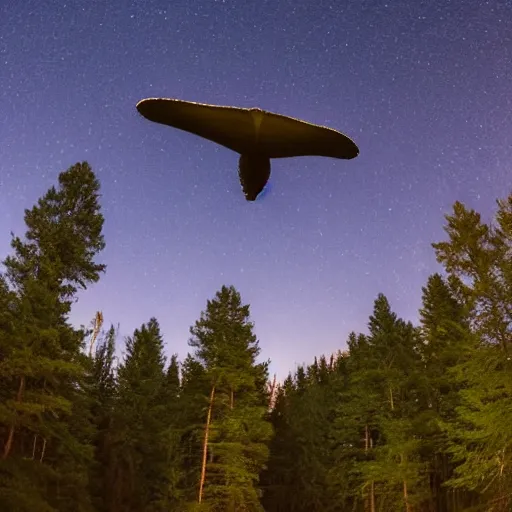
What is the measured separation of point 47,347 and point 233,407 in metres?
15.2

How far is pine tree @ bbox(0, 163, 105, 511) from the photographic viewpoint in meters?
15.8

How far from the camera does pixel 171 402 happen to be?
38.3 m

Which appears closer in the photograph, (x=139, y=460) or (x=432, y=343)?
(x=139, y=460)

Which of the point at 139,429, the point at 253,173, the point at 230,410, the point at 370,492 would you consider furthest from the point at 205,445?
the point at 253,173

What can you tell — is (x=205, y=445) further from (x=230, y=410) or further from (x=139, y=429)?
(x=139, y=429)

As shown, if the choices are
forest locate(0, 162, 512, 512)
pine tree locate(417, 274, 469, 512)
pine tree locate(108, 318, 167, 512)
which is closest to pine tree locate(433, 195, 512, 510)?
forest locate(0, 162, 512, 512)

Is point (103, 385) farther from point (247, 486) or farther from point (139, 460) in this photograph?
point (247, 486)

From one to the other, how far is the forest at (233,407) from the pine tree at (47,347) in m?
0.06

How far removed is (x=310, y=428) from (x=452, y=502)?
12559 millimetres

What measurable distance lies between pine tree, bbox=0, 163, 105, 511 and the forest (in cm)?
6

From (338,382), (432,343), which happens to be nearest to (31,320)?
(432,343)

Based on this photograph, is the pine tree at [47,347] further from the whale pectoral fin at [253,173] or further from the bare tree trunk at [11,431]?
the whale pectoral fin at [253,173]

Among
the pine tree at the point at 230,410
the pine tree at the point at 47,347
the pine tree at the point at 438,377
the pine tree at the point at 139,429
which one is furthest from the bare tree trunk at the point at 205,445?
the pine tree at the point at 438,377

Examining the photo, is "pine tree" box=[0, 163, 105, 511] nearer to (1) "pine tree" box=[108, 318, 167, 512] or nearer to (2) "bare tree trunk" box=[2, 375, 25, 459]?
(2) "bare tree trunk" box=[2, 375, 25, 459]
